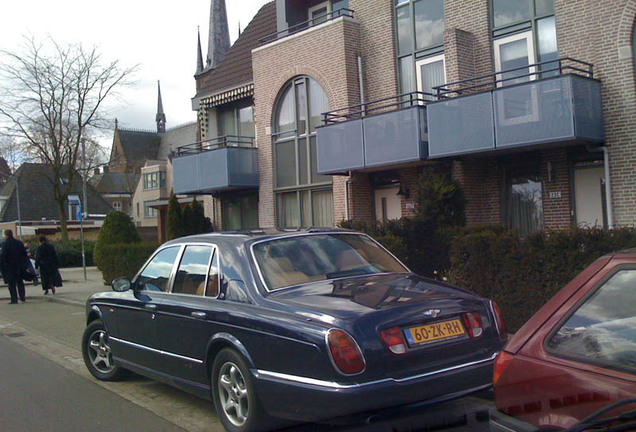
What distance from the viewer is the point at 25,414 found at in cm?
604

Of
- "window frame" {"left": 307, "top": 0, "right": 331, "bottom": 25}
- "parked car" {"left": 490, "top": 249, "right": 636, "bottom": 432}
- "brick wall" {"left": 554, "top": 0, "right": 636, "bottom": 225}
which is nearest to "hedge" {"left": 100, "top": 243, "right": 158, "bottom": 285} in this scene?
"window frame" {"left": 307, "top": 0, "right": 331, "bottom": 25}

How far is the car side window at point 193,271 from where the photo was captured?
5.69 meters

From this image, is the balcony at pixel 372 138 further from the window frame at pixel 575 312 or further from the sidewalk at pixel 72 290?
the window frame at pixel 575 312

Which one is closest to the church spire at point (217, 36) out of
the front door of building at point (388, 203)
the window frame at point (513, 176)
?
the front door of building at point (388, 203)

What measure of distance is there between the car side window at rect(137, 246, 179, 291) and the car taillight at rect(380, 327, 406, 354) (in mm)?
2704

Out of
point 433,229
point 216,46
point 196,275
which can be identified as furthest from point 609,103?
point 216,46

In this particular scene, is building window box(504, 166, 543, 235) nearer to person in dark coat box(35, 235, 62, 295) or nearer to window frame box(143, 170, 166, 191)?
person in dark coat box(35, 235, 62, 295)

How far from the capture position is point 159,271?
6426 mm

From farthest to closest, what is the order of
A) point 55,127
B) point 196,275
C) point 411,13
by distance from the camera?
point 55,127, point 411,13, point 196,275

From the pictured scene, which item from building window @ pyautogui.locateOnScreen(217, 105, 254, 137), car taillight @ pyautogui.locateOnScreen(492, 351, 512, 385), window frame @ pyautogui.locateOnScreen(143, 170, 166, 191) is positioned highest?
window frame @ pyautogui.locateOnScreen(143, 170, 166, 191)

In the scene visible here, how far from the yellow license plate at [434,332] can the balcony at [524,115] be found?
8242mm

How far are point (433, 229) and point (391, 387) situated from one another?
29.3ft

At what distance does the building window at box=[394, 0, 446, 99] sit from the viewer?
15750 millimetres

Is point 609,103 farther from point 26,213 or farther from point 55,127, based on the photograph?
point 26,213
